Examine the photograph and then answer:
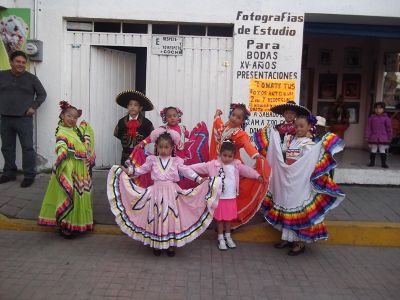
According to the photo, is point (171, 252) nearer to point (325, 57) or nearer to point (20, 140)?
point (20, 140)

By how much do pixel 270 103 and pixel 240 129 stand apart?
213 cm

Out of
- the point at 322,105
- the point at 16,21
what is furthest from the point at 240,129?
the point at 322,105

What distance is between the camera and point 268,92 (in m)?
7.84

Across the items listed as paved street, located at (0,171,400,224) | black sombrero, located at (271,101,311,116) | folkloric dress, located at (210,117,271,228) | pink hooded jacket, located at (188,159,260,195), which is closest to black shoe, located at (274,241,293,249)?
folkloric dress, located at (210,117,271,228)

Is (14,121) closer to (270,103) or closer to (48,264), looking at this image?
(48,264)

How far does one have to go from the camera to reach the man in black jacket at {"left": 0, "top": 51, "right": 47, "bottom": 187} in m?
7.13

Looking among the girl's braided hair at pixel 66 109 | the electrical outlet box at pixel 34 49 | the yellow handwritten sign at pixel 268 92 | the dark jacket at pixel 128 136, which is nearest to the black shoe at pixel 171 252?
the dark jacket at pixel 128 136

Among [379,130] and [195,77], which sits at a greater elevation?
[195,77]

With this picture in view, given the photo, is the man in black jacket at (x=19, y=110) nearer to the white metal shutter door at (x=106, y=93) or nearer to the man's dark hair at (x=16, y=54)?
the man's dark hair at (x=16, y=54)

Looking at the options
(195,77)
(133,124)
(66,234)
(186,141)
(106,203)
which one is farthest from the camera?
(195,77)

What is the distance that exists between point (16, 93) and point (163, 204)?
3424 millimetres

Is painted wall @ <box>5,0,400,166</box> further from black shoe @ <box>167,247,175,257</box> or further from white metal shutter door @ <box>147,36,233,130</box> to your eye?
black shoe @ <box>167,247,175,257</box>

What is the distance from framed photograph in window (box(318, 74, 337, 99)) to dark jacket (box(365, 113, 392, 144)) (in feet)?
7.83

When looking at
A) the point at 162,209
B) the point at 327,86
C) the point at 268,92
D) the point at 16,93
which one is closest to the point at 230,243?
the point at 162,209
